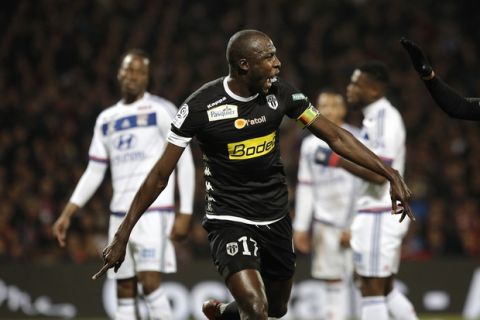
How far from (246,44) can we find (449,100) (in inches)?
53.6

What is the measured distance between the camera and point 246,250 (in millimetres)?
5824

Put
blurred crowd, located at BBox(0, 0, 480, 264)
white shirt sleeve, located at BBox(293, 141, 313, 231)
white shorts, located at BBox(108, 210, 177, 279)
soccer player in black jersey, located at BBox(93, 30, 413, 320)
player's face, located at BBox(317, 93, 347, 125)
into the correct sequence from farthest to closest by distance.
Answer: blurred crowd, located at BBox(0, 0, 480, 264) < white shirt sleeve, located at BBox(293, 141, 313, 231) < player's face, located at BBox(317, 93, 347, 125) < white shorts, located at BBox(108, 210, 177, 279) < soccer player in black jersey, located at BBox(93, 30, 413, 320)

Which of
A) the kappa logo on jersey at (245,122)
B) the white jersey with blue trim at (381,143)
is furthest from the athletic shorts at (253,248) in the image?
the white jersey with blue trim at (381,143)

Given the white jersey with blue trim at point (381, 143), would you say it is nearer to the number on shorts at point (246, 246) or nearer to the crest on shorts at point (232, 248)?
the number on shorts at point (246, 246)

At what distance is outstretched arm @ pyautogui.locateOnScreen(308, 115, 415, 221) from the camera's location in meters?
5.57

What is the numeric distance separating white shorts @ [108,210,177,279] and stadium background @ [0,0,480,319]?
13.0ft

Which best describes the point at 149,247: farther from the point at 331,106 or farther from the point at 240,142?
the point at 331,106

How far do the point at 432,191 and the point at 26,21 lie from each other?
818 centimetres

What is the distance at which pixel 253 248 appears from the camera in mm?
5875

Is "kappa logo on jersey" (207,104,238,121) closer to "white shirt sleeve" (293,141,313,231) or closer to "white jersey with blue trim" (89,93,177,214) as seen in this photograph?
"white jersey with blue trim" (89,93,177,214)

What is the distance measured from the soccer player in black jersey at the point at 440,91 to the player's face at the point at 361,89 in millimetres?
1697

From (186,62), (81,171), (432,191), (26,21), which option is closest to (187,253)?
(81,171)

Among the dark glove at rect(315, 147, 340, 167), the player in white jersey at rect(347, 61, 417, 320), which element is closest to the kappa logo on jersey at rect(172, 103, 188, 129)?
the player in white jersey at rect(347, 61, 417, 320)

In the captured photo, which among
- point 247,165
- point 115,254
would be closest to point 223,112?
point 247,165
